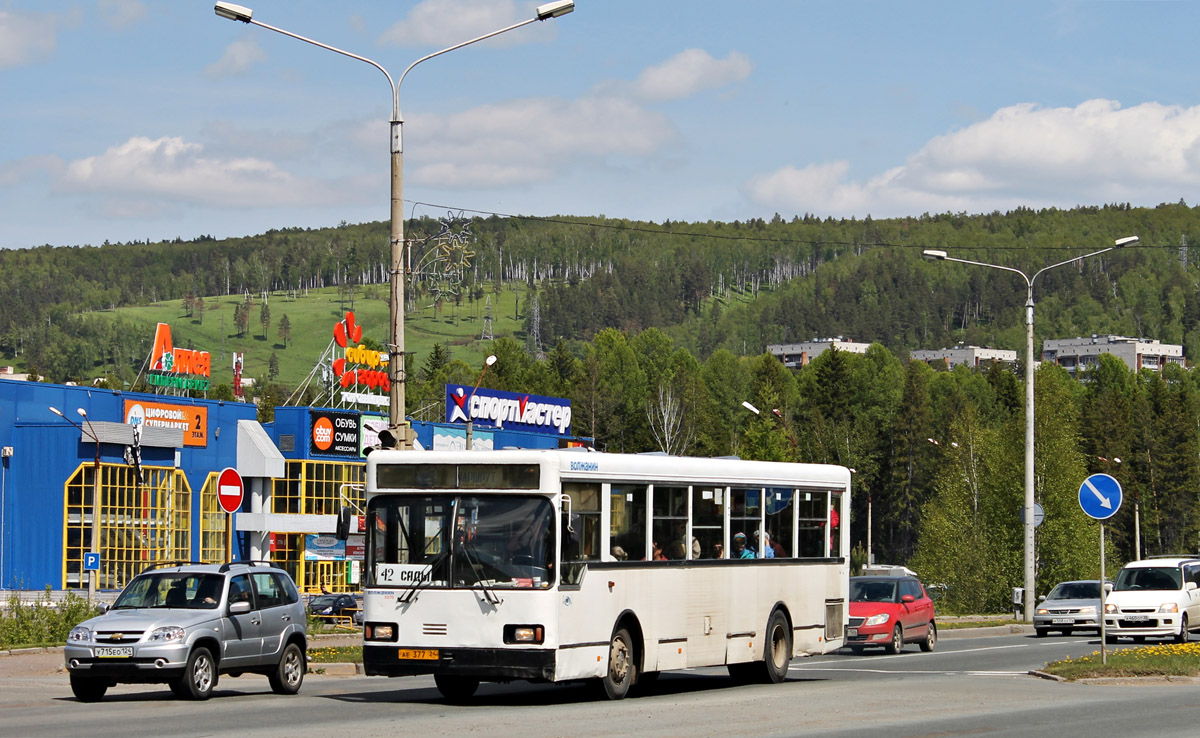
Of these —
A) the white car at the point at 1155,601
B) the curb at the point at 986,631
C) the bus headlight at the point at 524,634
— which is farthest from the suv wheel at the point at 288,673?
the curb at the point at 986,631

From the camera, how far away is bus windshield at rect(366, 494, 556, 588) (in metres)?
16.6

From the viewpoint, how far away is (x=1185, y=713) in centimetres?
1681

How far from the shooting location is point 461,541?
55.5 ft

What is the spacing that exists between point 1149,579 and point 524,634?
2103 centimetres

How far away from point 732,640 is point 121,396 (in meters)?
39.8

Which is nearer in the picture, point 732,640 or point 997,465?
point 732,640

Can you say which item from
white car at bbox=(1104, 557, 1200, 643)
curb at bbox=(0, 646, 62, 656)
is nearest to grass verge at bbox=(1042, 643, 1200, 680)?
white car at bbox=(1104, 557, 1200, 643)

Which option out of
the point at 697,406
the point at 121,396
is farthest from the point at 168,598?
the point at 697,406

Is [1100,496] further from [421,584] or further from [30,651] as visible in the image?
[30,651]

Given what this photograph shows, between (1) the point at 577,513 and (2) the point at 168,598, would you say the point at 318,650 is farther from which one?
(1) the point at 577,513

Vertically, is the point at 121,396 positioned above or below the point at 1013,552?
above

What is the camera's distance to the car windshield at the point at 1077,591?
125 ft

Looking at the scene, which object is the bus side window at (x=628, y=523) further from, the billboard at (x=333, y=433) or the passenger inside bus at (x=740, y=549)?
the billboard at (x=333, y=433)

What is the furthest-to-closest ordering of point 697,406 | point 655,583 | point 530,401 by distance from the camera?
point 697,406, point 530,401, point 655,583
